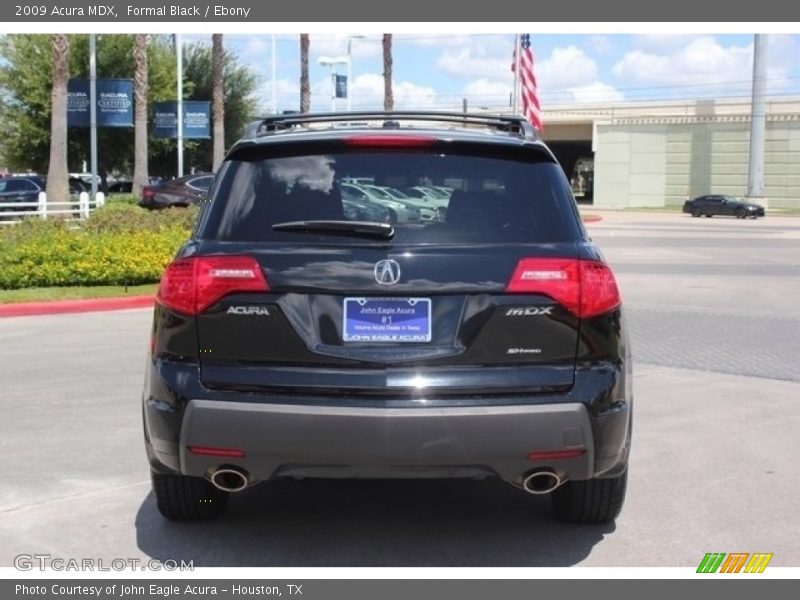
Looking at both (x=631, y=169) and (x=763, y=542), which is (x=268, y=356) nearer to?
(x=763, y=542)

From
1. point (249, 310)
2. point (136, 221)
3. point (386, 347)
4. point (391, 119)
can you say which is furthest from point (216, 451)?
point (136, 221)

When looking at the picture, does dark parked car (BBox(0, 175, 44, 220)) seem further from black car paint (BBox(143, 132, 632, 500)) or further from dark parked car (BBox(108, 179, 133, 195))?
black car paint (BBox(143, 132, 632, 500))

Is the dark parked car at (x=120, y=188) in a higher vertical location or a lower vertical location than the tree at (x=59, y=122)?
lower

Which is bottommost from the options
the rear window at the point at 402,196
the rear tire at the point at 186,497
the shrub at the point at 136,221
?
the rear tire at the point at 186,497

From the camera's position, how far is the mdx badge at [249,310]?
4.16 metres

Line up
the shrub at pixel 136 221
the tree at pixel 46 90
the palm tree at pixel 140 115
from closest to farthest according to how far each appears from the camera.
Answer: the shrub at pixel 136 221 < the palm tree at pixel 140 115 < the tree at pixel 46 90

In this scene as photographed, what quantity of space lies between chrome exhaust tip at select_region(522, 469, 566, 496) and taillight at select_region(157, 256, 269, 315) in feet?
4.41

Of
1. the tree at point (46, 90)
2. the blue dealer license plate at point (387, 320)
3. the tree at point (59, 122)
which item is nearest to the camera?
the blue dealer license plate at point (387, 320)

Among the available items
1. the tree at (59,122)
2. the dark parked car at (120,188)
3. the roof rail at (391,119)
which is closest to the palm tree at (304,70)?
the dark parked car at (120,188)

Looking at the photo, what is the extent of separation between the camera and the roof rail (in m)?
5.06

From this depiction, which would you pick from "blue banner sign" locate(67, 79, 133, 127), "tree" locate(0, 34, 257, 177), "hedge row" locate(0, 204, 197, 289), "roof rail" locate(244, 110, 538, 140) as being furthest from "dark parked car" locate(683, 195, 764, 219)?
"roof rail" locate(244, 110, 538, 140)

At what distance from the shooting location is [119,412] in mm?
7426

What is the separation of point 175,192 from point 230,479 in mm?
26432

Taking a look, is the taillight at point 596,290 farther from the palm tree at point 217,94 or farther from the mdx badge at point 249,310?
the palm tree at point 217,94
